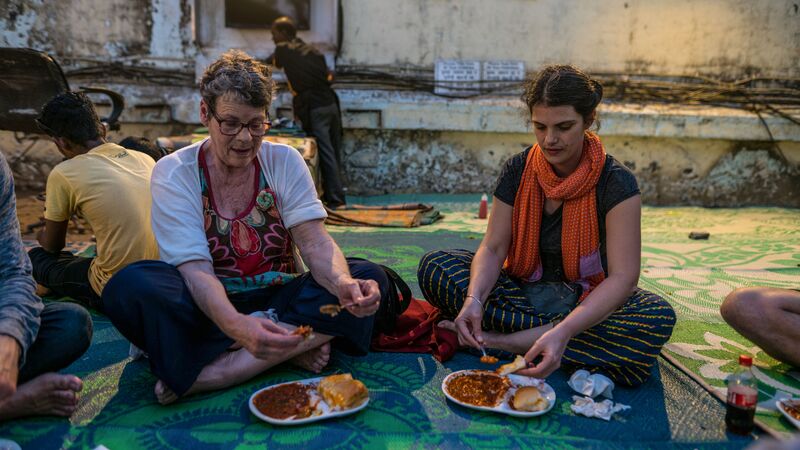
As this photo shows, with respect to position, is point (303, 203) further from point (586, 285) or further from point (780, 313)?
point (780, 313)

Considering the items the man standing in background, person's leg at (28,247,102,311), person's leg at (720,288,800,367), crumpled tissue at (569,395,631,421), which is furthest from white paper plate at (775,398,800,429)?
the man standing in background

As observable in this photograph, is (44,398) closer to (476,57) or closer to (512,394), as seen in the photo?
(512,394)

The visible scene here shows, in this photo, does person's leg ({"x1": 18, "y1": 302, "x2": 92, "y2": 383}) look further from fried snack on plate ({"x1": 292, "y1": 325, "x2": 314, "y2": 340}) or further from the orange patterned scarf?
the orange patterned scarf

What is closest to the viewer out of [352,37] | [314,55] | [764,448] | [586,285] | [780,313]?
[764,448]

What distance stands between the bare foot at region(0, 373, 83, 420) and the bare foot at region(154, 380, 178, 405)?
28cm

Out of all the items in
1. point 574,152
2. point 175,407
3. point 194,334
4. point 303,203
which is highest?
point 574,152

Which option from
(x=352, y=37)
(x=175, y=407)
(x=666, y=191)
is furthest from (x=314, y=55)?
(x=175, y=407)

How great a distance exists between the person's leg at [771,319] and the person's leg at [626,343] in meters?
0.36

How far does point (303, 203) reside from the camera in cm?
264

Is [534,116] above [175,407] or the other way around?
above

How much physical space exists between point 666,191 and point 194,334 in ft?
22.6

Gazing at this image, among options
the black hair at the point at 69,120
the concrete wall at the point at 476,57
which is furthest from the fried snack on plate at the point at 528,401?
the concrete wall at the point at 476,57

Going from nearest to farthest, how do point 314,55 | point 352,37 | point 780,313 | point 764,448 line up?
point 764,448 → point 780,313 → point 314,55 → point 352,37

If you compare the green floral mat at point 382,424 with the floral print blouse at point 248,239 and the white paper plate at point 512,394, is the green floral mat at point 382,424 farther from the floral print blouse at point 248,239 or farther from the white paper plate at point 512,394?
the floral print blouse at point 248,239
